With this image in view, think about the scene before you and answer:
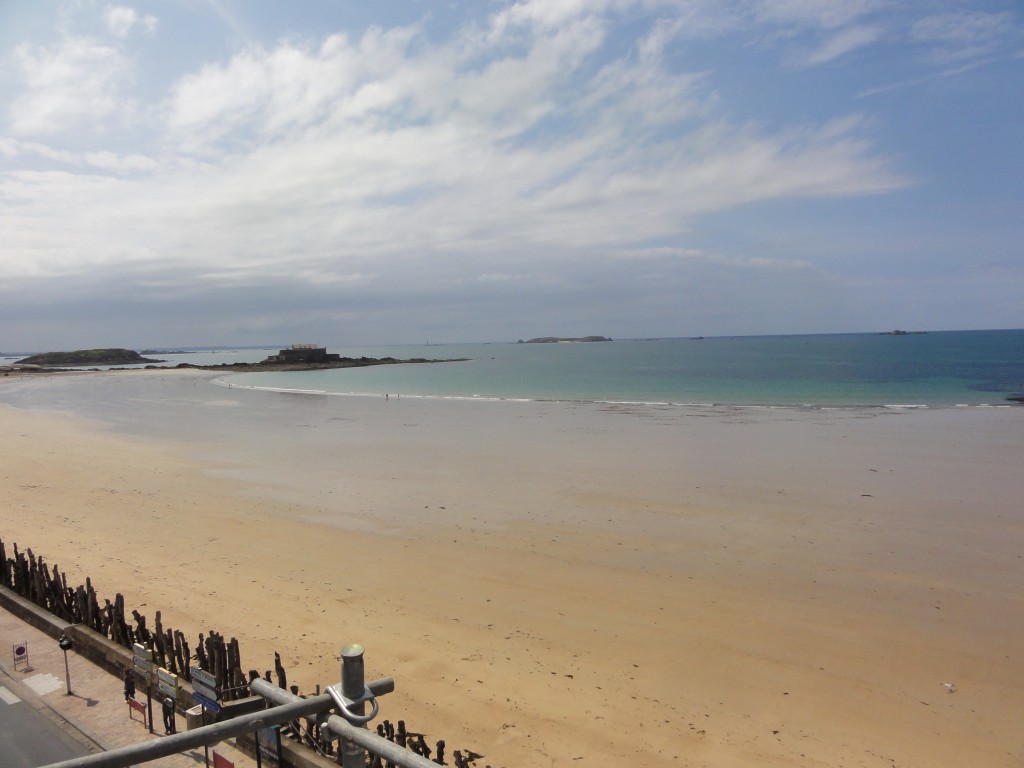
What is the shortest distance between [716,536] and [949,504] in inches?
262

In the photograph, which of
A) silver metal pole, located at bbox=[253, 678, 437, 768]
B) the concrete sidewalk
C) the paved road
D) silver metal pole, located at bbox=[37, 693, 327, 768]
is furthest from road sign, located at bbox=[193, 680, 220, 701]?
silver metal pole, located at bbox=[37, 693, 327, 768]

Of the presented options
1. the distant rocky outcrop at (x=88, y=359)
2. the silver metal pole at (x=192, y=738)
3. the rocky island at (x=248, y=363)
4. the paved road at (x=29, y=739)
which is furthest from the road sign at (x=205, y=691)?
the distant rocky outcrop at (x=88, y=359)

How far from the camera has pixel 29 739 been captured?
5.32 m

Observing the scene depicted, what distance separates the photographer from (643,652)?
Answer: 8.16m

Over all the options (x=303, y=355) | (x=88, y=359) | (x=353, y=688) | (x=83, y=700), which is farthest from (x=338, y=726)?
(x=88, y=359)

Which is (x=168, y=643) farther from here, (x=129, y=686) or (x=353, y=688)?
(x=353, y=688)

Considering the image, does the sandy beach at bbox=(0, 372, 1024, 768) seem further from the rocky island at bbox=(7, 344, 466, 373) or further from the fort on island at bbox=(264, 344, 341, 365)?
the fort on island at bbox=(264, 344, 341, 365)

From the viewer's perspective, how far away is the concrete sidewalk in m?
5.30

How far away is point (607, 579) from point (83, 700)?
7264mm

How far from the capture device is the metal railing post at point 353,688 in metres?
2.57

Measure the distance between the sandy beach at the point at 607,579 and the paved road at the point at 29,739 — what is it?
2302 mm

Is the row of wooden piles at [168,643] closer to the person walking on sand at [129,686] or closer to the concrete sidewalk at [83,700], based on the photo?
the concrete sidewalk at [83,700]

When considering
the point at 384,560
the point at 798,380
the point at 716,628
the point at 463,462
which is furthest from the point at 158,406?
the point at 798,380

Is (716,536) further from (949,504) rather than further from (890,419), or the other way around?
(890,419)
